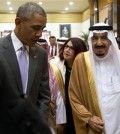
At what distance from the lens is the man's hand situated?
111 inches

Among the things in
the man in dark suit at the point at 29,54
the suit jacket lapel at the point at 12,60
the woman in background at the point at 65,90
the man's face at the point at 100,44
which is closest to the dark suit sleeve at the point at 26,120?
the man in dark suit at the point at 29,54

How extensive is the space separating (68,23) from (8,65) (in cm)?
2095

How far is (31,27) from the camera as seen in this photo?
1999mm

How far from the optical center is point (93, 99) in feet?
9.49

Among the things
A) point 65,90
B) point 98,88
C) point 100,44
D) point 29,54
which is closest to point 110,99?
point 98,88

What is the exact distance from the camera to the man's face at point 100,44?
3000mm

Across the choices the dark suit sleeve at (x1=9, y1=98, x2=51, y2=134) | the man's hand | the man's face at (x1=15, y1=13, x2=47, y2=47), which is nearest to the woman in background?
the man's hand

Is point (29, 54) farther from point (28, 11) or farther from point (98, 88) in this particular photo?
point (98, 88)

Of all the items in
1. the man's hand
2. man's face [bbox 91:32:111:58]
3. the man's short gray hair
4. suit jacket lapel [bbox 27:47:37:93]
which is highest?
the man's short gray hair

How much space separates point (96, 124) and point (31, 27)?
4.05 feet

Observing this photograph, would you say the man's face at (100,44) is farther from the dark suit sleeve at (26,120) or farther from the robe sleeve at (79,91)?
the dark suit sleeve at (26,120)

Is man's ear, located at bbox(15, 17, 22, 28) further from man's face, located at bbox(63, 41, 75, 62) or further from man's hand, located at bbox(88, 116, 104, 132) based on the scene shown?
man's face, located at bbox(63, 41, 75, 62)

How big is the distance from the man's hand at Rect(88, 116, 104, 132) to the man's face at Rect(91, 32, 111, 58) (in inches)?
24.5

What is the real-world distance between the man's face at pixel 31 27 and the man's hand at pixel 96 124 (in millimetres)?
1127
